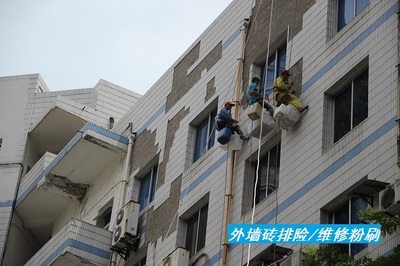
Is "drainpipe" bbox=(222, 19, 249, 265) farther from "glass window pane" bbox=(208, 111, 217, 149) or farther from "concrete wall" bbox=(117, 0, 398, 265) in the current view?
"glass window pane" bbox=(208, 111, 217, 149)

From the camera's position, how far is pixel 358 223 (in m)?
21.9

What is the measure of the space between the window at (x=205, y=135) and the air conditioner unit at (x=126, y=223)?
8.93ft

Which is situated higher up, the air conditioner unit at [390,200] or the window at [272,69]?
the window at [272,69]

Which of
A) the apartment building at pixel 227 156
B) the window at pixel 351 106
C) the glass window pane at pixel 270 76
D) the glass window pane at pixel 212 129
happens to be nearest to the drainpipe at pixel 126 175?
the apartment building at pixel 227 156

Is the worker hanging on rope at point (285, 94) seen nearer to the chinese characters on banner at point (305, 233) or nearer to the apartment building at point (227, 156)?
the apartment building at point (227, 156)

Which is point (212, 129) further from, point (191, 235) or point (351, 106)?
point (351, 106)

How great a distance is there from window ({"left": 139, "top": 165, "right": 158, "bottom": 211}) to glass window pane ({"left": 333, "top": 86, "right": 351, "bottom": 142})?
936 cm

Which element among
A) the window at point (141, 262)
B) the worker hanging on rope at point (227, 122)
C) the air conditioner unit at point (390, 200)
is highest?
the worker hanging on rope at point (227, 122)

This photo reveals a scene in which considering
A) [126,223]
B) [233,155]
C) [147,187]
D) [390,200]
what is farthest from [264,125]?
[147,187]

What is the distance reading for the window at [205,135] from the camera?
98.2 feet

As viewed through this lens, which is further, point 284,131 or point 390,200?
point 284,131

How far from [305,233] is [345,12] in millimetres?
5875

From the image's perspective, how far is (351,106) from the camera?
24000 millimetres

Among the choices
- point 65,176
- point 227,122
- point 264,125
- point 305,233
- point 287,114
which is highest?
point 65,176
